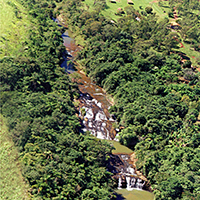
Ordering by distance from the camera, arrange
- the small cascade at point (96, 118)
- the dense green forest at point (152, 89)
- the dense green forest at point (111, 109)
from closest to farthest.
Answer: the dense green forest at point (111, 109)
the dense green forest at point (152, 89)
the small cascade at point (96, 118)

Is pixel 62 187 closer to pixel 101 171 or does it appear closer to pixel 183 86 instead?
pixel 101 171

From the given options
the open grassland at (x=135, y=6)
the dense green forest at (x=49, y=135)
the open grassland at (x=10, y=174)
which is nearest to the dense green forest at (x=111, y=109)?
the dense green forest at (x=49, y=135)

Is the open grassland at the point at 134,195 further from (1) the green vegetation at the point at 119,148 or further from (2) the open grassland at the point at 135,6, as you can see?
(2) the open grassland at the point at 135,6

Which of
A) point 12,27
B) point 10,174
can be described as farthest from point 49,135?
point 12,27

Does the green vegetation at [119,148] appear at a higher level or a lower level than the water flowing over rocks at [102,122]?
lower

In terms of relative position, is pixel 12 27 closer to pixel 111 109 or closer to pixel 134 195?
pixel 111 109

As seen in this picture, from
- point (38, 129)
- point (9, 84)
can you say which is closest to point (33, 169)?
point (38, 129)
